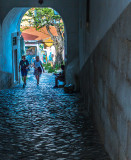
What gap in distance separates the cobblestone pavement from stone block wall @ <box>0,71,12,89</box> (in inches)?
134

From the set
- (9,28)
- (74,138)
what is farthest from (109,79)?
(9,28)

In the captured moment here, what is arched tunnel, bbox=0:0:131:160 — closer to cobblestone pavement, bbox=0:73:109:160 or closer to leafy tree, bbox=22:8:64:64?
cobblestone pavement, bbox=0:73:109:160

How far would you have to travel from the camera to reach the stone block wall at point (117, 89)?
4070 mm

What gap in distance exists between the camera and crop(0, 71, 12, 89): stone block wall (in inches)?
579

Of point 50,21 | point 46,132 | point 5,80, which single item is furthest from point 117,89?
point 50,21

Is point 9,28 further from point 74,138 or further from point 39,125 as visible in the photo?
point 74,138

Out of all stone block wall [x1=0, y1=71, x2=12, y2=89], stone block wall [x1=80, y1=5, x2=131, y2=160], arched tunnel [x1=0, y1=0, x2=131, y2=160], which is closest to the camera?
stone block wall [x1=80, y1=5, x2=131, y2=160]

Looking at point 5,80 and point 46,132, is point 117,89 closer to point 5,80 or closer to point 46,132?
point 46,132

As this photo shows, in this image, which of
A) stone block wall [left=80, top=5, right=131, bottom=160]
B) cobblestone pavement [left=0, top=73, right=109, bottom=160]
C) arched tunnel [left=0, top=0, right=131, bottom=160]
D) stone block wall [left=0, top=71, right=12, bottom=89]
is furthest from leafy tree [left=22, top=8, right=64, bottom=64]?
stone block wall [left=80, top=5, right=131, bottom=160]

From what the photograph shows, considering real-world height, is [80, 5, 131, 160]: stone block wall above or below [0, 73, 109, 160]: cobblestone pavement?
above

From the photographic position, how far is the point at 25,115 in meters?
9.02

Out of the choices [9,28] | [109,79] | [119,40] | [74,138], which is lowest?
[74,138]

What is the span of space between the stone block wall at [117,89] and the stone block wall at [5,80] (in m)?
8.78

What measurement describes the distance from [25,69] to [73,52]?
2.45 meters
